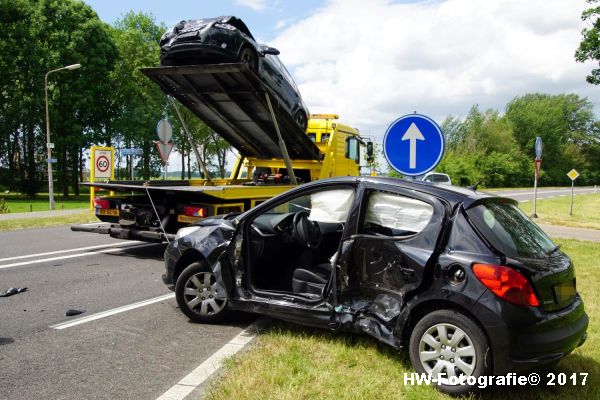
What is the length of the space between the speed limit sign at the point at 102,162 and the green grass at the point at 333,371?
12.7 m

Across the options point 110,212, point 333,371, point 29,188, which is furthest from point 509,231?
point 29,188

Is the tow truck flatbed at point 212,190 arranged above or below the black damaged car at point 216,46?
below

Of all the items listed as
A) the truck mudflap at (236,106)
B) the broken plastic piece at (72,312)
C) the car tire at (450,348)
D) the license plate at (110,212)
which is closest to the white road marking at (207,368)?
the car tire at (450,348)

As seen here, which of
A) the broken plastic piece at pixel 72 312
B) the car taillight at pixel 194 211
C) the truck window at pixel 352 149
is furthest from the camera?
the truck window at pixel 352 149

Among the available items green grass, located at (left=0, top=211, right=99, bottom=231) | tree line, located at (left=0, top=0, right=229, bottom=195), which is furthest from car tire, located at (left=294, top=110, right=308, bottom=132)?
tree line, located at (left=0, top=0, right=229, bottom=195)

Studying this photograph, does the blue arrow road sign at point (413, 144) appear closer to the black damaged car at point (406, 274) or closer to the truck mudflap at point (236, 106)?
the black damaged car at point (406, 274)

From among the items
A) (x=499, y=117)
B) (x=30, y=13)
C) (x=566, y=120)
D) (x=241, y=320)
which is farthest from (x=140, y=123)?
(x=566, y=120)

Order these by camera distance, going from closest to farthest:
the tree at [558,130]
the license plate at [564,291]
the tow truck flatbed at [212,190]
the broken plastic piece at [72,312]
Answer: the license plate at [564,291] < the broken plastic piece at [72,312] < the tow truck flatbed at [212,190] < the tree at [558,130]

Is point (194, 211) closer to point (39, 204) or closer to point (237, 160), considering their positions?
point (237, 160)

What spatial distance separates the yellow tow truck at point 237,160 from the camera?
27.0 ft

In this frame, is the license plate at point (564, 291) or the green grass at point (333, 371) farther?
the license plate at point (564, 291)

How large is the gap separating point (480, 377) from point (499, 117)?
8552cm

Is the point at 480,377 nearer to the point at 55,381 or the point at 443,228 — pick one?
the point at 443,228

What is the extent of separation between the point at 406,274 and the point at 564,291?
3.70ft
